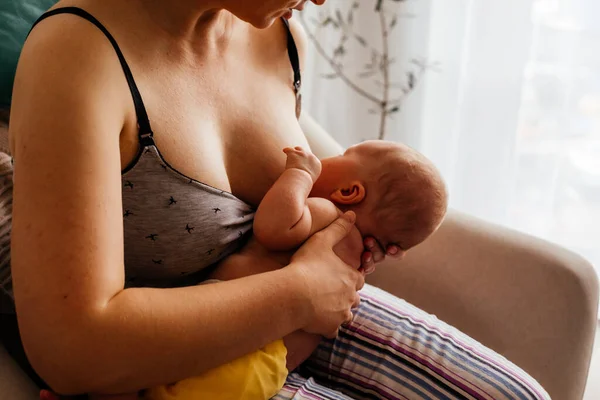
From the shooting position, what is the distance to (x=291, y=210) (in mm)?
1078

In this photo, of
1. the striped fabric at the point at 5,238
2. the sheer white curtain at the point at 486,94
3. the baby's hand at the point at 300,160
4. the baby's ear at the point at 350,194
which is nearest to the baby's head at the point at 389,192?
the baby's ear at the point at 350,194

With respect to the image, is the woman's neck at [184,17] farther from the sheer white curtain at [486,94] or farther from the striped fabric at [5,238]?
the sheer white curtain at [486,94]

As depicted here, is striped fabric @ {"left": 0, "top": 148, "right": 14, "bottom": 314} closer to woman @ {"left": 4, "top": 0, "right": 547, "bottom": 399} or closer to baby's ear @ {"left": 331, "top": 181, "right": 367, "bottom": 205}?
woman @ {"left": 4, "top": 0, "right": 547, "bottom": 399}

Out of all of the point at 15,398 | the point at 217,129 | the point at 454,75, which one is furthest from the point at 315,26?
the point at 15,398

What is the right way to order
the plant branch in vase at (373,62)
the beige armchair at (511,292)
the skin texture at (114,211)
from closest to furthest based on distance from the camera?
the skin texture at (114,211) < the beige armchair at (511,292) < the plant branch in vase at (373,62)

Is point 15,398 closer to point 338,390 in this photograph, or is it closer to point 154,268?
point 154,268

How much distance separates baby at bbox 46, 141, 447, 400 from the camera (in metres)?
0.97

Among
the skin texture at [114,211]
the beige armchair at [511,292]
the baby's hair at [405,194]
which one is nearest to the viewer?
the skin texture at [114,211]

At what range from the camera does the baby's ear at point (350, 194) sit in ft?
3.97

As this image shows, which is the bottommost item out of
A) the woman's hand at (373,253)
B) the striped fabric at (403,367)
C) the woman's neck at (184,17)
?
the striped fabric at (403,367)

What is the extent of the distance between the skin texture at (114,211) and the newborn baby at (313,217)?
4 centimetres

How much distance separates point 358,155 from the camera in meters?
1.26

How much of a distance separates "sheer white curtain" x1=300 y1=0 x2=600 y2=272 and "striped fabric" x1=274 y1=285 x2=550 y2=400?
1.25m

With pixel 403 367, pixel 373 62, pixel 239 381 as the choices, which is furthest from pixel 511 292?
pixel 373 62
